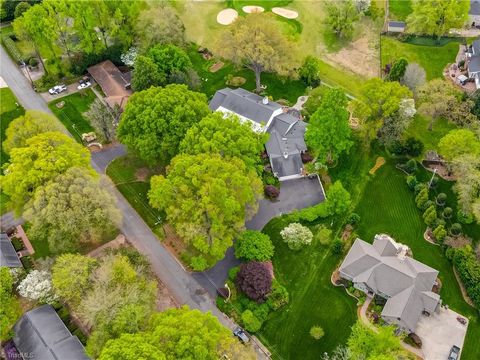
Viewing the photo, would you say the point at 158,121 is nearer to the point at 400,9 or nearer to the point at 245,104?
the point at 245,104

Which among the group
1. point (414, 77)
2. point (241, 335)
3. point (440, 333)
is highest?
point (414, 77)

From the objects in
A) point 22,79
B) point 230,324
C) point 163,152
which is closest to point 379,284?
point 230,324

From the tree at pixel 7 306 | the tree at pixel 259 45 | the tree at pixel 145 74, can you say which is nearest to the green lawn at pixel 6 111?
the tree at pixel 145 74

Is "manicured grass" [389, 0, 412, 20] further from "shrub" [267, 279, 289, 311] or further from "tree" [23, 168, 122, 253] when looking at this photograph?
"tree" [23, 168, 122, 253]

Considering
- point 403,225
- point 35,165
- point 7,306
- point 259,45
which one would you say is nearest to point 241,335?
point 7,306

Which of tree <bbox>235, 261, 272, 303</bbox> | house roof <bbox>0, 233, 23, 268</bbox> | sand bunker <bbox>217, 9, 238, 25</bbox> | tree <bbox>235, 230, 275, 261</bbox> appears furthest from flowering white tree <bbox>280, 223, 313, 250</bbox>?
sand bunker <bbox>217, 9, 238, 25</bbox>

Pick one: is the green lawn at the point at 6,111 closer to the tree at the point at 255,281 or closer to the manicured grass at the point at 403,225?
the tree at the point at 255,281

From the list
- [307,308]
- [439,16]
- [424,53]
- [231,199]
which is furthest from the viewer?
[424,53]

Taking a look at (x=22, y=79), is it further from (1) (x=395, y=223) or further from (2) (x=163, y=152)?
(1) (x=395, y=223)
